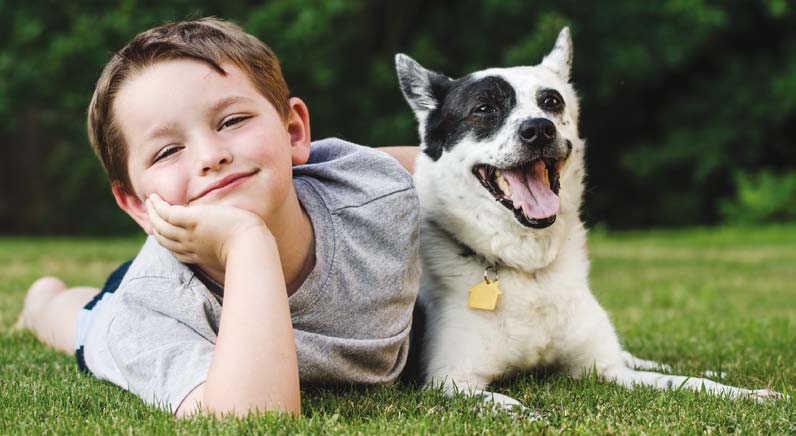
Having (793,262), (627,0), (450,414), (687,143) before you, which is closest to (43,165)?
(627,0)

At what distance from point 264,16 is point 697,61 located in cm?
853

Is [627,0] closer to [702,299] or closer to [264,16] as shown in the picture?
[264,16]

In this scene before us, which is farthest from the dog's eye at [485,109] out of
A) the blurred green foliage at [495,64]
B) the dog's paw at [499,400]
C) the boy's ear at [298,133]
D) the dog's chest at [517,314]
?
the blurred green foliage at [495,64]

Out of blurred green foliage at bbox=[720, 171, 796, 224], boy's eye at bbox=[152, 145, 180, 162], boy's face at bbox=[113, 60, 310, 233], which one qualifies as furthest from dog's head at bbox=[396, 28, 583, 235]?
blurred green foliage at bbox=[720, 171, 796, 224]

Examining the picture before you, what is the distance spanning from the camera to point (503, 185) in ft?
10.1

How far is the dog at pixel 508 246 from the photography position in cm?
285

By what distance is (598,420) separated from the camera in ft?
7.07

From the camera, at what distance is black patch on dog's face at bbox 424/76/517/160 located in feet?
10.5

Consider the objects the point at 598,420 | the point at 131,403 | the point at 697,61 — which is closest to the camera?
the point at 598,420

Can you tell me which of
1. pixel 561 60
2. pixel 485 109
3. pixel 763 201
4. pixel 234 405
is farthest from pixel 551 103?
pixel 763 201

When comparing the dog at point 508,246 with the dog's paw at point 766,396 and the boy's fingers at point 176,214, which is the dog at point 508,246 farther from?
the boy's fingers at point 176,214

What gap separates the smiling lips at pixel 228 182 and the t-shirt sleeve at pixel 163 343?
298 millimetres

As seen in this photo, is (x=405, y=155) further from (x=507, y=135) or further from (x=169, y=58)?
(x=169, y=58)

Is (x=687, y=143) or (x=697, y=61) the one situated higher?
(x=697, y=61)
